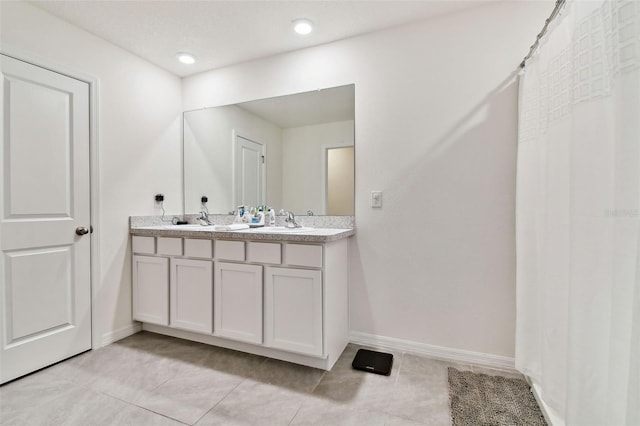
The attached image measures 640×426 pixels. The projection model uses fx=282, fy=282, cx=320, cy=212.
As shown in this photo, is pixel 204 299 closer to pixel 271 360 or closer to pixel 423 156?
pixel 271 360

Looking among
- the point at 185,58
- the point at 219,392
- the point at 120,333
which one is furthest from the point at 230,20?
the point at 120,333

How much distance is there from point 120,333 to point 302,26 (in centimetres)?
284

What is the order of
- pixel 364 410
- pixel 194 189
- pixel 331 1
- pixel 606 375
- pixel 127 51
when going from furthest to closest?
1. pixel 194 189
2. pixel 127 51
3. pixel 331 1
4. pixel 364 410
5. pixel 606 375

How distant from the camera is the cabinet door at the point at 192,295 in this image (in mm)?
2105

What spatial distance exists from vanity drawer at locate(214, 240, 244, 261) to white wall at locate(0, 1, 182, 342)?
3.18ft

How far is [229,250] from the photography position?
2.03 metres

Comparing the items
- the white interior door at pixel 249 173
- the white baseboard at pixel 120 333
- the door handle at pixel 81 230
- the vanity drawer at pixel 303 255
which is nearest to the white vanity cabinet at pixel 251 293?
the vanity drawer at pixel 303 255

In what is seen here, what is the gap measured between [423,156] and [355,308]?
1.27 meters

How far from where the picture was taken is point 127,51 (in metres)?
2.42

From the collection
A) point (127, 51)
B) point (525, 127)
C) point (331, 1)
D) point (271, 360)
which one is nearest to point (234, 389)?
point (271, 360)

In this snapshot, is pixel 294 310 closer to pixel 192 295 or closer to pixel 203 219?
pixel 192 295

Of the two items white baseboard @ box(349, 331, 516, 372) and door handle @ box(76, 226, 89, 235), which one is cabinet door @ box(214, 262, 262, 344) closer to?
white baseboard @ box(349, 331, 516, 372)

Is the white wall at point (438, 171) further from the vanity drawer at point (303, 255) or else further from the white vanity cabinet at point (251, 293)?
the vanity drawer at point (303, 255)

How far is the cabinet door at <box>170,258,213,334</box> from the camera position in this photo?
211 cm
